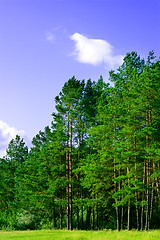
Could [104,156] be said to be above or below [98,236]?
above

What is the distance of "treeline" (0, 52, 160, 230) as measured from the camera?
24.6 meters

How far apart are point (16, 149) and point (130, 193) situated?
3096 centimetres

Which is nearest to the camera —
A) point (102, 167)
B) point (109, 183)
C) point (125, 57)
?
point (102, 167)

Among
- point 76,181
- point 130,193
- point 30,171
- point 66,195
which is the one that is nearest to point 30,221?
point 30,171

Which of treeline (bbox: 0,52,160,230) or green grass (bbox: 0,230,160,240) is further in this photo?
treeline (bbox: 0,52,160,230)

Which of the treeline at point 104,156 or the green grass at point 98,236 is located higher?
the treeline at point 104,156

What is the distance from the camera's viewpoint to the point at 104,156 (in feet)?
86.7

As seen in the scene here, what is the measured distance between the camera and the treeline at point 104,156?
24.6 m

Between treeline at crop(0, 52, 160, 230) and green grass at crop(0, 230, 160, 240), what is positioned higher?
treeline at crop(0, 52, 160, 230)

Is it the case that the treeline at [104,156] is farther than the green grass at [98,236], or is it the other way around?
the treeline at [104,156]

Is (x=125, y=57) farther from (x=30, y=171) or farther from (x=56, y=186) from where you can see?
(x=30, y=171)

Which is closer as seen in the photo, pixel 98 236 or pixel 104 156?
pixel 98 236

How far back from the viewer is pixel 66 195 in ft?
102

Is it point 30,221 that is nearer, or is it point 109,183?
point 109,183
